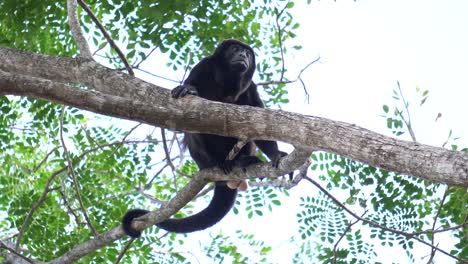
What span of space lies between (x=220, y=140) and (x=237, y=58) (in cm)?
89

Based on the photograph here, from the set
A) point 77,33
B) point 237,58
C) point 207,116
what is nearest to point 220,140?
point 237,58

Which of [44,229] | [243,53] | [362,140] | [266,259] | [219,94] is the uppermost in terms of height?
[243,53]

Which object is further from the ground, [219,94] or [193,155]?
[219,94]

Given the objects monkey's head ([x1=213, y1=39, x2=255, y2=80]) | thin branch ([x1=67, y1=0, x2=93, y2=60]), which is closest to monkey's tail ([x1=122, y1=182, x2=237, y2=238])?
monkey's head ([x1=213, y1=39, x2=255, y2=80])

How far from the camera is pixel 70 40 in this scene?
633 centimetres

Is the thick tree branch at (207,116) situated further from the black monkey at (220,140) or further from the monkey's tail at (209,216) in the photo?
the monkey's tail at (209,216)

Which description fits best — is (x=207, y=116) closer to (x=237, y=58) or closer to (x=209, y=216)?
(x=209, y=216)

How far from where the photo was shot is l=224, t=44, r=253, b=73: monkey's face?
225 inches

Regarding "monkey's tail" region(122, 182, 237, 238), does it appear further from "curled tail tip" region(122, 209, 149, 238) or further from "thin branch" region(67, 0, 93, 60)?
"thin branch" region(67, 0, 93, 60)

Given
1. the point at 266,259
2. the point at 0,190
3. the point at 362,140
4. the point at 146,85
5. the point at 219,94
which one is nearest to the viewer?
the point at 362,140

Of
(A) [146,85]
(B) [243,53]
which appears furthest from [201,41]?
(A) [146,85]

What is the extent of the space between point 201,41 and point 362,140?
12.4ft

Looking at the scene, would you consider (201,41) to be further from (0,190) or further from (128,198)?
(0,190)

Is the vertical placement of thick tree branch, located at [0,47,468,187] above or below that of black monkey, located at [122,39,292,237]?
below
